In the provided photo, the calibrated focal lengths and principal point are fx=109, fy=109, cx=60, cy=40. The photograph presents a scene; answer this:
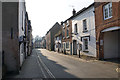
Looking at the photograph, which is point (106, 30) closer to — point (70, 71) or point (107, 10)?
point (107, 10)

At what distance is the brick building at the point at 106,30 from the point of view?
1149 cm

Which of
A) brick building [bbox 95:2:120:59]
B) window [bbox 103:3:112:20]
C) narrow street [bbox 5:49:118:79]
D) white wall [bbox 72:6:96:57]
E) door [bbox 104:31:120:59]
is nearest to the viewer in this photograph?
narrow street [bbox 5:49:118:79]

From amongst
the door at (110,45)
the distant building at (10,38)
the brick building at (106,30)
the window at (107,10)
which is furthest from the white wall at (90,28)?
the distant building at (10,38)

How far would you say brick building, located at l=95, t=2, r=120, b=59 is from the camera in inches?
452

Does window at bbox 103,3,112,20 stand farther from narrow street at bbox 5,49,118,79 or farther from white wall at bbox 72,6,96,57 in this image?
narrow street at bbox 5,49,118,79

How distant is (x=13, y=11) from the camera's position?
8180 millimetres

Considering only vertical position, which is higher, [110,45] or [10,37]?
[10,37]

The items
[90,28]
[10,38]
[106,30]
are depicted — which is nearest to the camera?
[10,38]

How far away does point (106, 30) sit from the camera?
40.6 feet

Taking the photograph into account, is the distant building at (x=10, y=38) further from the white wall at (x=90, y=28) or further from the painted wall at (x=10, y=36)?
the white wall at (x=90, y=28)

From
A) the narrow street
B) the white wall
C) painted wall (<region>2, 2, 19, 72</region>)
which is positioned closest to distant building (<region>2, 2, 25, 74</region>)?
painted wall (<region>2, 2, 19, 72</region>)

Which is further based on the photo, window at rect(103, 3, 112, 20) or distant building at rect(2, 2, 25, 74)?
window at rect(103, 3, 112, 20)

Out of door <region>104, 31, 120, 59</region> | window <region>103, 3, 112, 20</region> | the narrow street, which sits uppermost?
window <region>103, 3, 112, 20</region>

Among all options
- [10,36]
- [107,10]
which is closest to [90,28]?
[107,10]
